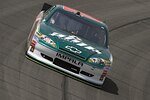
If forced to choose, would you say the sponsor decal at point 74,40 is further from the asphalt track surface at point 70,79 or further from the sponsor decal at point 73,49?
the asphalt track surface at point 70,79

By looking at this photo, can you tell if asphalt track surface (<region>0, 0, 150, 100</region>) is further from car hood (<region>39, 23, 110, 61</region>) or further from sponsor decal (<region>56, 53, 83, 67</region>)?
car hood (<region>39, 23, 110, 61</region>)

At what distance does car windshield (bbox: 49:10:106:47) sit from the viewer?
13281 mm

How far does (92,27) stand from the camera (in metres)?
13.6

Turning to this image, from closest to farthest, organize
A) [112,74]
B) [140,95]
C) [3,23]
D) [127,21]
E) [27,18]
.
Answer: [140,95], [112,74], [3,23], [27,18], [127,21]

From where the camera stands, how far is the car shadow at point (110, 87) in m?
12.7

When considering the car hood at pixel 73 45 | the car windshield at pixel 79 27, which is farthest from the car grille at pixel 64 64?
the car windshield at pixel 79 27

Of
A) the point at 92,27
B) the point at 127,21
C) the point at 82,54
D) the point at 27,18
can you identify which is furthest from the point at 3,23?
the point at 127,21

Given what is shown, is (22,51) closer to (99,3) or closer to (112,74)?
(112,74)

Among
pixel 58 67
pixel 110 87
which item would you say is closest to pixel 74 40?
pixel 58 67

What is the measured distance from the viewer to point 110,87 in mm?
13070

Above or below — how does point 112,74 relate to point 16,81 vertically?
below

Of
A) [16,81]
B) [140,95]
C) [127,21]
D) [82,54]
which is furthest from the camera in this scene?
[127,21]

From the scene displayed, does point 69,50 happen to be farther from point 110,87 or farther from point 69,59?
point 110,87

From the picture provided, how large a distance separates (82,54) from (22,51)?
2.00m
